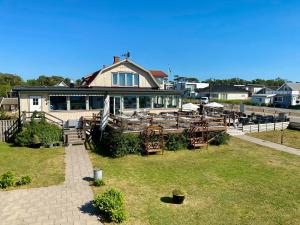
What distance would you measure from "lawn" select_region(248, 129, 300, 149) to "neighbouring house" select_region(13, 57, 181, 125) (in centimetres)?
938

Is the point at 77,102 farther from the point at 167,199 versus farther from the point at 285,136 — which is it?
the point at 285,136

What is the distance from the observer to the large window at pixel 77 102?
2333 centimetres

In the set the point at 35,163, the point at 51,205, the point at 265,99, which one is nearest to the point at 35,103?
the point at 35,163

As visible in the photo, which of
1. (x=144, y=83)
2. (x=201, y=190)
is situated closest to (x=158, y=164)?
(x=201, y=190)

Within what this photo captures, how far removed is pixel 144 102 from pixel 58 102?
879 centimetres

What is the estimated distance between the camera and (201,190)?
11.1m

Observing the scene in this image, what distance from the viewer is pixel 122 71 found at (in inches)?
1148

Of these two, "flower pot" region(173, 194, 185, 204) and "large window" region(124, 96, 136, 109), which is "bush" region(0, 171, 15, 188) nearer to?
"flower pot" region(173, 194, 185, 204)

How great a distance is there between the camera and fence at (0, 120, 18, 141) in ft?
65.2

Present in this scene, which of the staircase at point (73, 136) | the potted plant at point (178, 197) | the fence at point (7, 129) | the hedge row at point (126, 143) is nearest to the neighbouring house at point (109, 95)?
the fence at point (7, 129)

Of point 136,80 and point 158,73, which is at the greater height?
point 158,73

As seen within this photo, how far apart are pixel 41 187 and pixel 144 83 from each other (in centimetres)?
2093

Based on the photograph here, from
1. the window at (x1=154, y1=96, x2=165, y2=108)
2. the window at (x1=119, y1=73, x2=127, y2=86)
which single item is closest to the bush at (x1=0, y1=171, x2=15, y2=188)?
the window at (x1=154, y1=96, x2=165, y2=108)

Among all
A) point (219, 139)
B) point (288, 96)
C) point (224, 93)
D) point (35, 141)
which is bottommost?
point (219, 139)
